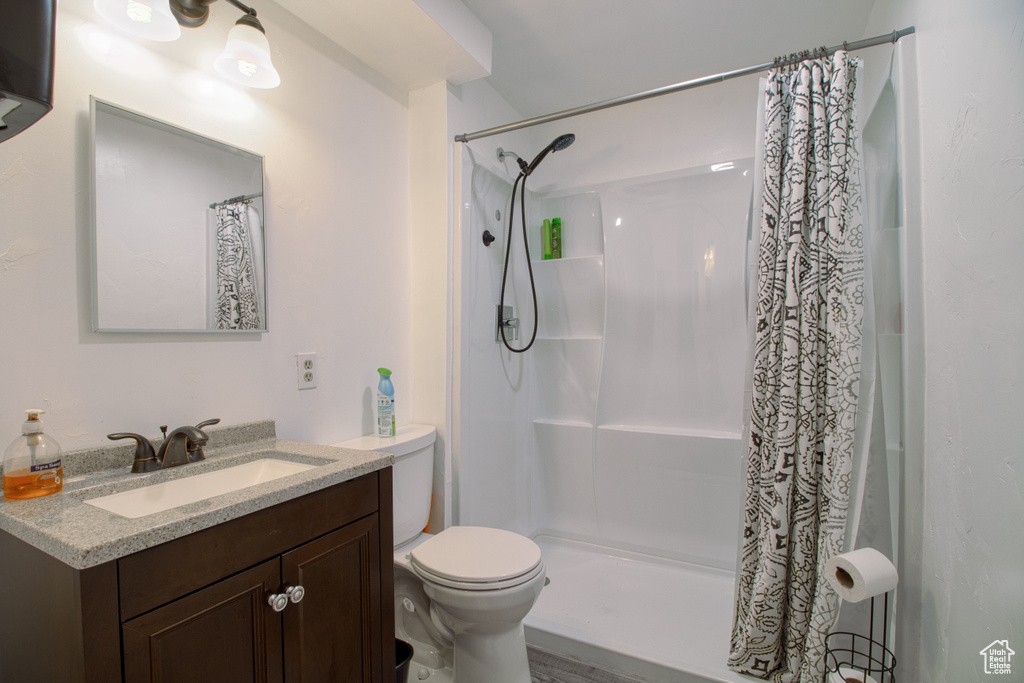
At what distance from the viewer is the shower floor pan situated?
160cm

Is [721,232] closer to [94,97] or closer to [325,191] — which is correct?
[325,191]

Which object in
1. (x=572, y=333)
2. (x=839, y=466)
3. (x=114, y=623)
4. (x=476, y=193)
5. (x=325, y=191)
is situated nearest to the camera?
(x=114, y=623)

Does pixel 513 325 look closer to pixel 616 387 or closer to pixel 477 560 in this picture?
pixel 616 387

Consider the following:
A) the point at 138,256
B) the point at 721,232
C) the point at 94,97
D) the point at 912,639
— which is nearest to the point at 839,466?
the point at 912,639

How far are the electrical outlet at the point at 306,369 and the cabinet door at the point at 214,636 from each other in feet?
2.36

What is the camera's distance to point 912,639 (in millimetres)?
1185

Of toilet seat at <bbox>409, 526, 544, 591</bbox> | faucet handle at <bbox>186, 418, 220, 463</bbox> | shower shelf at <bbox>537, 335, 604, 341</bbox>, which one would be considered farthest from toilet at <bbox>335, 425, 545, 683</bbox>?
shower shelf at <bbox>537, 335, 604, 341</bbox>

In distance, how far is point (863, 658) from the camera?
1.44 meters

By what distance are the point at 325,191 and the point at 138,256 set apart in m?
0.63

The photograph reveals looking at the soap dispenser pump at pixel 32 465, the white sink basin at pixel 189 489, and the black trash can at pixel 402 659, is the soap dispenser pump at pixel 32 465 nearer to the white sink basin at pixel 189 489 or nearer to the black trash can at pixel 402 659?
the white sink basin at pixel 189 489

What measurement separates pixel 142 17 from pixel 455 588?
5.22 ft

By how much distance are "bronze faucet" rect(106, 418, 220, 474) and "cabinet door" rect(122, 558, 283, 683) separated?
1.36 feet

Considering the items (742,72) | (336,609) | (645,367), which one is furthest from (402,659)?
(742,72)

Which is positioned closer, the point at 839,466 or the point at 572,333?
the point at 839,466
